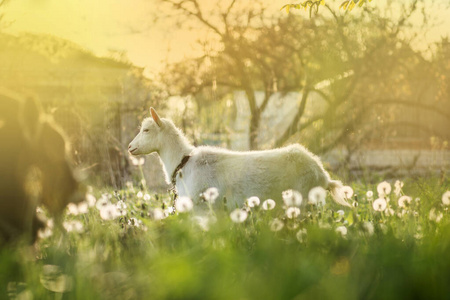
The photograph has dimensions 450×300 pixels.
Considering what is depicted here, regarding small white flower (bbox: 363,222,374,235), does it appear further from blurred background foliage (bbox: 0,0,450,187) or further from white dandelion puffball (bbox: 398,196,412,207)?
blurred background foliage (bbox: 0,0,450,187)

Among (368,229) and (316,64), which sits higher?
(316,64)

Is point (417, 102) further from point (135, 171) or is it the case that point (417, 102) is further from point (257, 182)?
point (257, 182)

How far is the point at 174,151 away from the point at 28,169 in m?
4.25

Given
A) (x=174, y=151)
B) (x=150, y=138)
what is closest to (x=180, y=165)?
(x=174, y=151)

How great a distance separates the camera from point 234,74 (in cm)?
1627

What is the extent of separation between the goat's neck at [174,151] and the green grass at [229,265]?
386cm

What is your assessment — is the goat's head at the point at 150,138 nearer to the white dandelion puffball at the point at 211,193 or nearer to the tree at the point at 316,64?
the white dandelion puffball at the point at 211,193

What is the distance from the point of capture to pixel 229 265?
3230mm

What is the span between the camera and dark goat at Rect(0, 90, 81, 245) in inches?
156

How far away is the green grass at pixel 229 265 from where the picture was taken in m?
2.98

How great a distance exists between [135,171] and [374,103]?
681cm

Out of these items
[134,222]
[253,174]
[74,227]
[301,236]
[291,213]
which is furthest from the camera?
[253,174]

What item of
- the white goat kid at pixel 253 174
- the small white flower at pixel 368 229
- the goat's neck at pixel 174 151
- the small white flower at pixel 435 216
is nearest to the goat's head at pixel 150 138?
the goat's neck at pixel 174 151

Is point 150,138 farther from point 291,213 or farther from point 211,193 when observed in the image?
point 291,213
